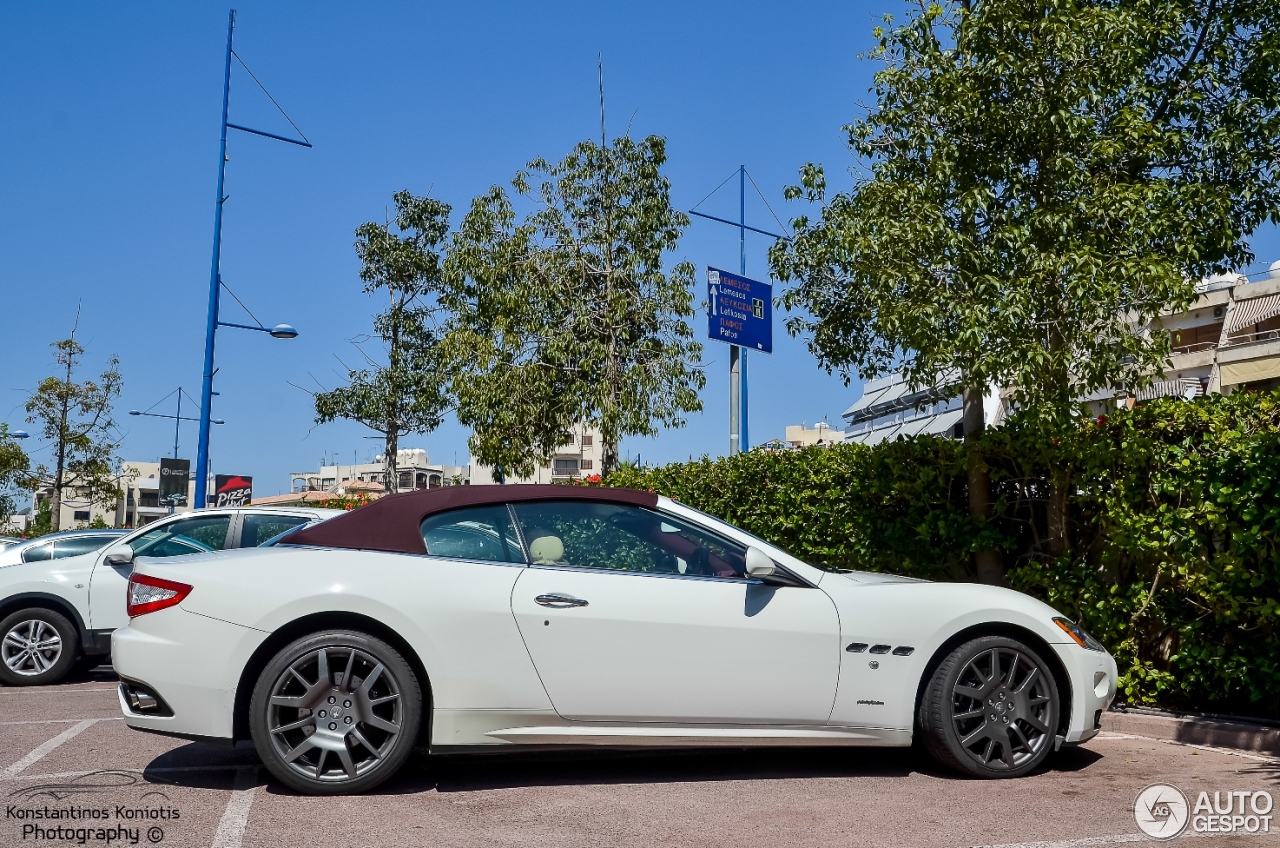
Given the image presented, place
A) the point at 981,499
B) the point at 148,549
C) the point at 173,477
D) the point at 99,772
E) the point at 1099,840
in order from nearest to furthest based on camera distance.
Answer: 1. the point at 1099,840
2. the point at 99,772
3. the point at 981,499
4. the point at 148,549
5. the point at 173,477

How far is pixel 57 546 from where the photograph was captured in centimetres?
1124

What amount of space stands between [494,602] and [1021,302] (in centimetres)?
443

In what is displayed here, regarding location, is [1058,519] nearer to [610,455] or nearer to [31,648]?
[31,648]

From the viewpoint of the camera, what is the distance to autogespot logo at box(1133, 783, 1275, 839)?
472cm

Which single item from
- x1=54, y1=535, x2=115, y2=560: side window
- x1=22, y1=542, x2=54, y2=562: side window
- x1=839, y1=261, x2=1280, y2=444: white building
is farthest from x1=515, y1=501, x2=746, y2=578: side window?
x1=839, y1=261, x2=1280, y2=444: white building

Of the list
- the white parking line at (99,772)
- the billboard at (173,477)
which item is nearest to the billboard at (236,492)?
the billboard at (173,477)

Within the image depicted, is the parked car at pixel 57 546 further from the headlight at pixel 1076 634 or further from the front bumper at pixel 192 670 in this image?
the headlight at pixel 1076 634

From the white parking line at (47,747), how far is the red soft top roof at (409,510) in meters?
1.89

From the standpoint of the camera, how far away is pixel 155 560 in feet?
17.9

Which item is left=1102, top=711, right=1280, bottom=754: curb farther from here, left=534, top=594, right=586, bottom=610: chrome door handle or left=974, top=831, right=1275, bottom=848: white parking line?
left=534, top=594, right=586, bottom=610: chrome door handle

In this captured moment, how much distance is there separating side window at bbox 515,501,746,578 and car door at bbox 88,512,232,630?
18.6 feet

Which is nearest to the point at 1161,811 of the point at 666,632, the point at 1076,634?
the point at 1076,634

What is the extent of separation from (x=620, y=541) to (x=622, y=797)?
1.20 meters

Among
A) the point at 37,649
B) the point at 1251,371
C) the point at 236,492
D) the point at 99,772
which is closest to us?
the point at 99,772
